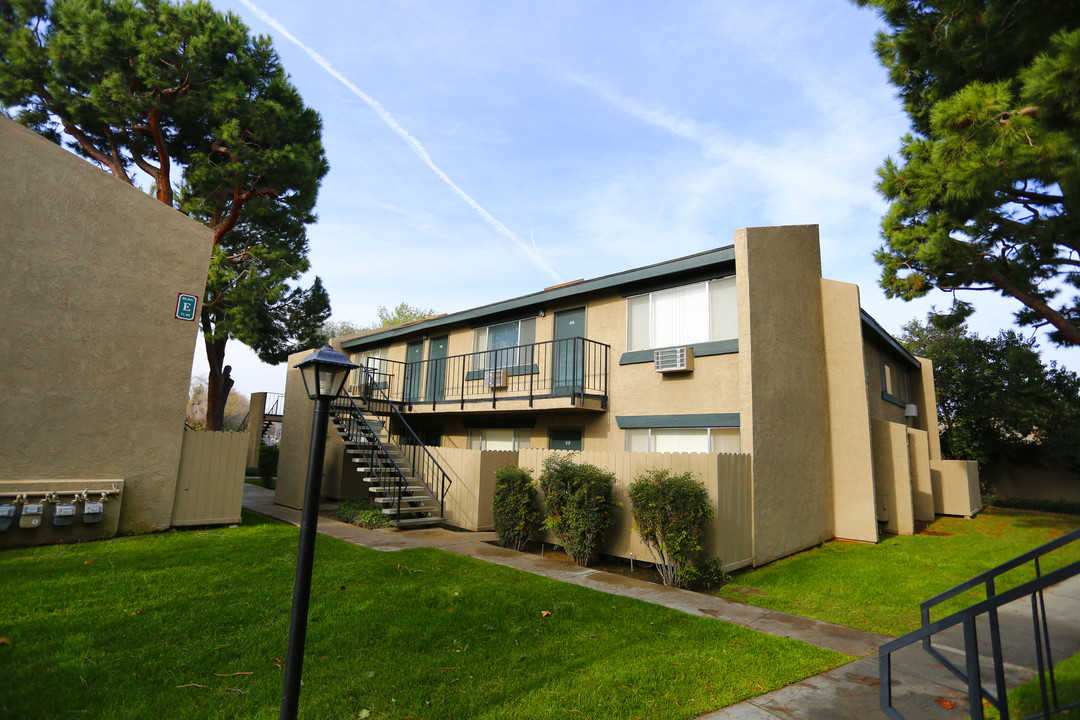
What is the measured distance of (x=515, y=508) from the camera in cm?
989

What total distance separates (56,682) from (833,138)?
12611 millimetres

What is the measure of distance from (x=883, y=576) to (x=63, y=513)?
13151 mm

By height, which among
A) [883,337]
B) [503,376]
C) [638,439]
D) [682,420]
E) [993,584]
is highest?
[883,337]

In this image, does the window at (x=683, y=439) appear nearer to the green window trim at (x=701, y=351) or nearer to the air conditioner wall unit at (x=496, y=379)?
the green window trim at (x=701, y=351)

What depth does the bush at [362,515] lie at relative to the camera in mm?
11516

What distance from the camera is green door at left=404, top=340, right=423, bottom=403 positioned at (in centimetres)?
1741

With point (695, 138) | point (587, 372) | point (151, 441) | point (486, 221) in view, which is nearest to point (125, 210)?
point (151, 441)

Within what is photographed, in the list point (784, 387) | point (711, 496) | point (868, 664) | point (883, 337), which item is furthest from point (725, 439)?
point (883, 337)

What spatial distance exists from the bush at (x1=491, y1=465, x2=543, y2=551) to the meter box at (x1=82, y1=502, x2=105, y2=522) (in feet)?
21.5

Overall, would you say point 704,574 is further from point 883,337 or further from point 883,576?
point 883,337

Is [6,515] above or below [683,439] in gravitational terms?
below

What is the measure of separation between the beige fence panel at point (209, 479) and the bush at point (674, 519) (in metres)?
7.77

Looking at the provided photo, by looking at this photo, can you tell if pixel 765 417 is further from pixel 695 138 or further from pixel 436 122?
pixel 436 122

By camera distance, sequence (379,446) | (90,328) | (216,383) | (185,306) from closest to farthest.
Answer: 1. (90,328)
2. (185,306)
3. (379,446)
4. (216,383)
